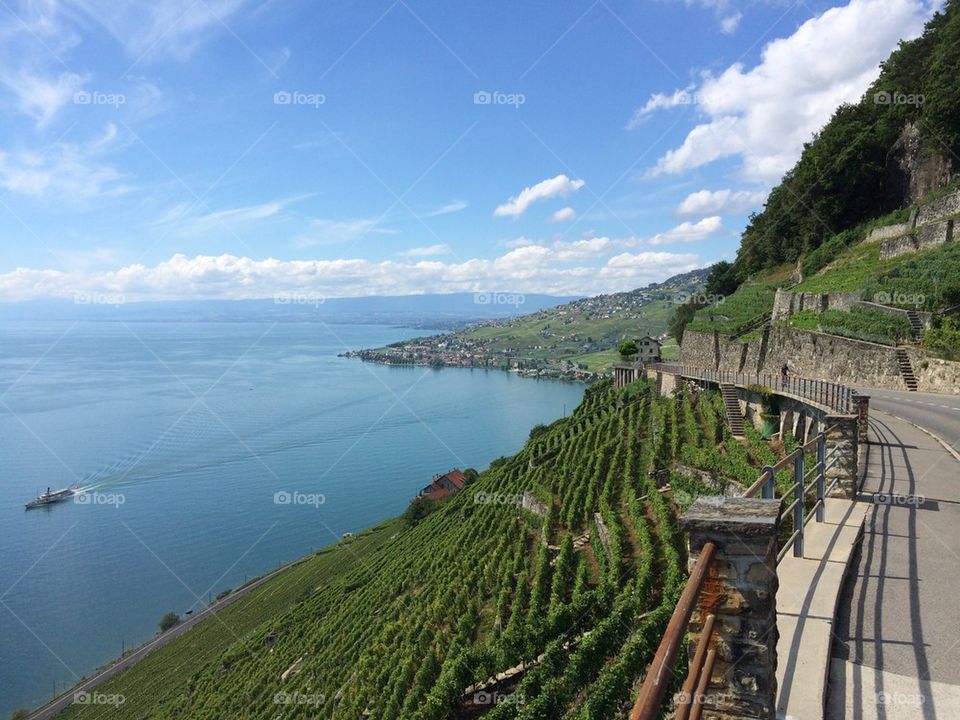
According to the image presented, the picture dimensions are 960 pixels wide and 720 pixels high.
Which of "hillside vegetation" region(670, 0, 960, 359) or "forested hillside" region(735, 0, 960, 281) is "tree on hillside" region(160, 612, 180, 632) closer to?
"hillside vegetation" region(670, 0, 960, 359)

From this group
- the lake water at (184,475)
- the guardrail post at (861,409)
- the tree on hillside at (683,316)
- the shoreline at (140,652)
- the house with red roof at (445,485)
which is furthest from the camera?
the house with red roof at (445,485)

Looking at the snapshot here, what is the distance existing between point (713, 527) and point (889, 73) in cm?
4654

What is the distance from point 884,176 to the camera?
37.6m

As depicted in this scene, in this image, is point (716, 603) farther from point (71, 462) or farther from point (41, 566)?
point (71, 462)

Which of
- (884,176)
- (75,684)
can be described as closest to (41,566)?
(75,684)

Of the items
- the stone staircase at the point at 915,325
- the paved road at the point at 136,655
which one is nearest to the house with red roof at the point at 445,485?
the paved road at the point at 136,655

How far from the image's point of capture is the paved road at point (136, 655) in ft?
127

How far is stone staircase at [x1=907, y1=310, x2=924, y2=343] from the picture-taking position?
20.0m

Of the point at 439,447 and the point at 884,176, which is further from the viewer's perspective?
the point at 439,447

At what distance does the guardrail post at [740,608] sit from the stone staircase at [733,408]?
17579 mm

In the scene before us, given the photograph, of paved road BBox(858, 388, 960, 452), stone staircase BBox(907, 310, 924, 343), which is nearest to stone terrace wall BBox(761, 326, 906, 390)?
stone staircase BBox(907, 310, 924, 343)

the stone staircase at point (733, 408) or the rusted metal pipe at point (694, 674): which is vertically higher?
the rusted metal pipe at point (694, 674)

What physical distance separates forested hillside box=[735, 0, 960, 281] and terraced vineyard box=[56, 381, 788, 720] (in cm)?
1697

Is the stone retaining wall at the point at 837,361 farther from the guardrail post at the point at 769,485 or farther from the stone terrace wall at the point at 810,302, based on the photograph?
the guardrail post at the point at 769,485
